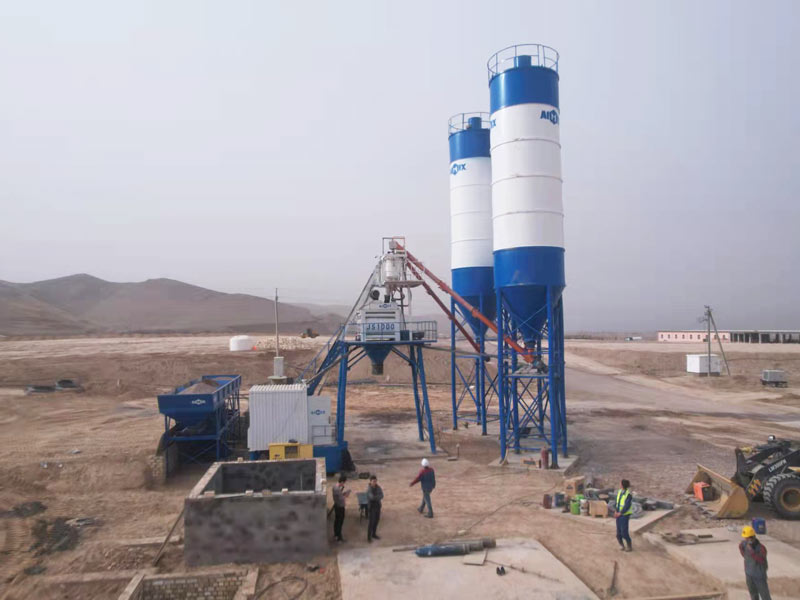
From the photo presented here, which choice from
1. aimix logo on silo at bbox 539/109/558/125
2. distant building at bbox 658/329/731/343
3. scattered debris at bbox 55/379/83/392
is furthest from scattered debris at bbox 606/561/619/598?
distant building at bbox 658/329/731/343

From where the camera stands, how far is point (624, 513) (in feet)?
41.1

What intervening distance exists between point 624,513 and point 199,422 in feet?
48.5

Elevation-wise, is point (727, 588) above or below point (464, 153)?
below

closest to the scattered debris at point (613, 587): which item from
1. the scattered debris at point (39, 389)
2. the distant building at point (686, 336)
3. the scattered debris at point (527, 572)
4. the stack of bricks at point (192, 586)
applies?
the scattered debris at point (527, 572)

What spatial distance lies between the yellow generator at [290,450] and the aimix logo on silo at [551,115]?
14949 millimetres

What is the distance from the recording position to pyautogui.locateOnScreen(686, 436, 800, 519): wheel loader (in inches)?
595

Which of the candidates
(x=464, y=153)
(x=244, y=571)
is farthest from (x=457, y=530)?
(x=464, y=153)

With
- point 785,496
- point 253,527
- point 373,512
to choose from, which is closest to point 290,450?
point 373,512

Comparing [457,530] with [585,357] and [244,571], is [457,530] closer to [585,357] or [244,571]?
[244,571]

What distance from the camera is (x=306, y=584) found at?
37.3 feet

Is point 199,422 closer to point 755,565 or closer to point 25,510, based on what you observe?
point 25,510

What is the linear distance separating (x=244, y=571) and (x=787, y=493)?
557 inches

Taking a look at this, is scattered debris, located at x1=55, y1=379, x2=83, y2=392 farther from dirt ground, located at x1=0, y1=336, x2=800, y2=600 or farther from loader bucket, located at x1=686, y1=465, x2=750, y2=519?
loader bucket, located at x1=686, y1=465, x2=750, y2=519

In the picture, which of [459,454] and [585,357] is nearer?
[459,454]
